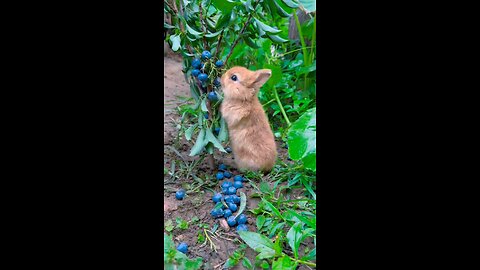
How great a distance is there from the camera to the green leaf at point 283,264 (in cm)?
150

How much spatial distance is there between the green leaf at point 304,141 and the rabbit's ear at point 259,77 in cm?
35

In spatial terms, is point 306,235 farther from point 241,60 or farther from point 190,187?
point 241,60

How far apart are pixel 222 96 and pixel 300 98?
1.12m

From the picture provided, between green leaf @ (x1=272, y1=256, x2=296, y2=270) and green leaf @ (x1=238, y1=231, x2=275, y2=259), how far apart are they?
0.20ft

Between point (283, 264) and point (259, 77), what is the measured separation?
122 cm

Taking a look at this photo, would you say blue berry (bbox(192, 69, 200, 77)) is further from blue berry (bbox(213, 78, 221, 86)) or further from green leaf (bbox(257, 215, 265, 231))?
green leaf (bbox(257, 215, 265, 231))

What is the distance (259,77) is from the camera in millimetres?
2373

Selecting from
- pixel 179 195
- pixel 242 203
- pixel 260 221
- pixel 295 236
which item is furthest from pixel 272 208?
pixel 179 195

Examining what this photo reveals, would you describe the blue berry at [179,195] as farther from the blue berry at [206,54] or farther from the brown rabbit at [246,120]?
the blue berry at [206,54]

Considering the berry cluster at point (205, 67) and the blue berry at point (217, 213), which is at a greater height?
the berry cluster at point (205, 67)

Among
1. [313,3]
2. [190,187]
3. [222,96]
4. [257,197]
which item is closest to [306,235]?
[257,197]

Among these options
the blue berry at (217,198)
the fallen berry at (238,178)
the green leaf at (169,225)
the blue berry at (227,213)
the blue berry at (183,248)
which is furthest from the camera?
the fallen berry at (238,178)

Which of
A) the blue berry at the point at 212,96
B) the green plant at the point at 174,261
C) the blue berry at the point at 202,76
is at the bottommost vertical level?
the green plant at the point at 174,261

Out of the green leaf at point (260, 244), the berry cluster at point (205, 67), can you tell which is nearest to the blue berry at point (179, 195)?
the green leaf at point (260, 244)
